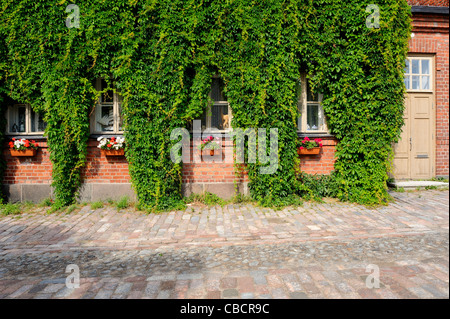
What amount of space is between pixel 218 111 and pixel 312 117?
244cm

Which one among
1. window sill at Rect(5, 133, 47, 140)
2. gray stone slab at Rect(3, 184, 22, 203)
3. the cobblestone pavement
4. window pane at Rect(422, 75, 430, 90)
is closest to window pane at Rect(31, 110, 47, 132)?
window sill at Rect(5, 133, 47, 140)

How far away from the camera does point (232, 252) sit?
3.78m

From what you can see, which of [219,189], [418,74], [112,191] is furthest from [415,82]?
[112,191]

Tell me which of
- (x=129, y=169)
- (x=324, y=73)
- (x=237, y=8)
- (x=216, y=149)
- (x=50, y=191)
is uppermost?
(x=237, y=8)

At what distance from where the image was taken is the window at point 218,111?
6.71 m

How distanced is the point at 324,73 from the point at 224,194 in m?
3.69

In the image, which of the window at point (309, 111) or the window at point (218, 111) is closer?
the window at point (218, 111)

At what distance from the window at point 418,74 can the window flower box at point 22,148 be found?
1002 cm

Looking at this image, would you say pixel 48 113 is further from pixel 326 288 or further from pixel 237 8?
pixel 326 288

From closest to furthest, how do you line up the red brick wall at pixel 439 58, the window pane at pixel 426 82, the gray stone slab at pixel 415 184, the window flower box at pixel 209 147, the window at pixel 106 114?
the window flower box at pixel 209 147
the window at pixel 106 114
the gray stone slab at pixel 415 184
the red brick wall at pixel 439 58
the window pane at pixel 426 82

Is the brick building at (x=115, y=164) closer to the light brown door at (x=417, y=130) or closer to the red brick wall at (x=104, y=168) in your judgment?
the red brick wall at (x=104, y=168)

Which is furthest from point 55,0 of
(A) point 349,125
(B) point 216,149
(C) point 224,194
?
(A) point 349,125

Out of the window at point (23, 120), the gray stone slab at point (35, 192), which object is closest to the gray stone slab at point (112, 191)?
the gray stone slab at point (35, 192)

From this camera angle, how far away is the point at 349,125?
6324 mm
